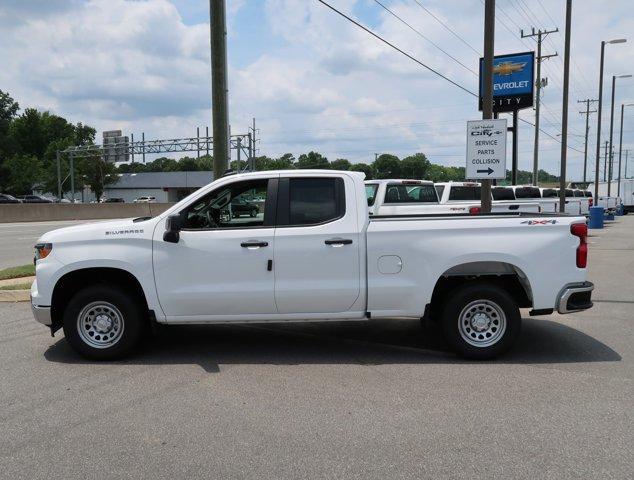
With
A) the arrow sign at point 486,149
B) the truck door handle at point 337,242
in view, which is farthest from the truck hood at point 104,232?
the arrow sign at point 486,149

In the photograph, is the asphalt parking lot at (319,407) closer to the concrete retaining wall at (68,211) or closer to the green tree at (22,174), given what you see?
the concrete retaining wall at (68,211)

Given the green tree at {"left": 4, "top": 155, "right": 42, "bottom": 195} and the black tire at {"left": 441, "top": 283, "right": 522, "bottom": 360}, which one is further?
the green tree at {"left": 4, "top": 155, "right": 42, "bottom": 195}

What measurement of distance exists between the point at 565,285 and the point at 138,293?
4.54 meters

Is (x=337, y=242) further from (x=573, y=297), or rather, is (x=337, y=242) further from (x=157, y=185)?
(x=157, y=185)

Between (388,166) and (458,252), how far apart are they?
94.5 meters

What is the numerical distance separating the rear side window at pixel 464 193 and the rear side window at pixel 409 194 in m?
2.45

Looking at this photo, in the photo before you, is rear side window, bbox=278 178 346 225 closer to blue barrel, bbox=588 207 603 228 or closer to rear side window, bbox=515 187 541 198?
rear side window, bbox=515 187 541 198

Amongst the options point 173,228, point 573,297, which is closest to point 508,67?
point 573,297

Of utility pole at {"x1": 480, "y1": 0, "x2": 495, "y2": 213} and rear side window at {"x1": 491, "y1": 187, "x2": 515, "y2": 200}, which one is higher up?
utility pole at {"x1": 480, "y1": 0, "x2": 495, "y2": 213}

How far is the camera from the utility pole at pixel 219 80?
9.97 metres

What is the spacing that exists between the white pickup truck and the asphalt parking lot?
468 mm

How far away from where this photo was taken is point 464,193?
16.8 m

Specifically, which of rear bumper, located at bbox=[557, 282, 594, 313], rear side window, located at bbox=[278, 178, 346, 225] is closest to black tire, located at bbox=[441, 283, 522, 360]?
rear bumper, located at bbox=[557, 282, 594, 313]

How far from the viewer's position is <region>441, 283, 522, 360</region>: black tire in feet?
18.9
